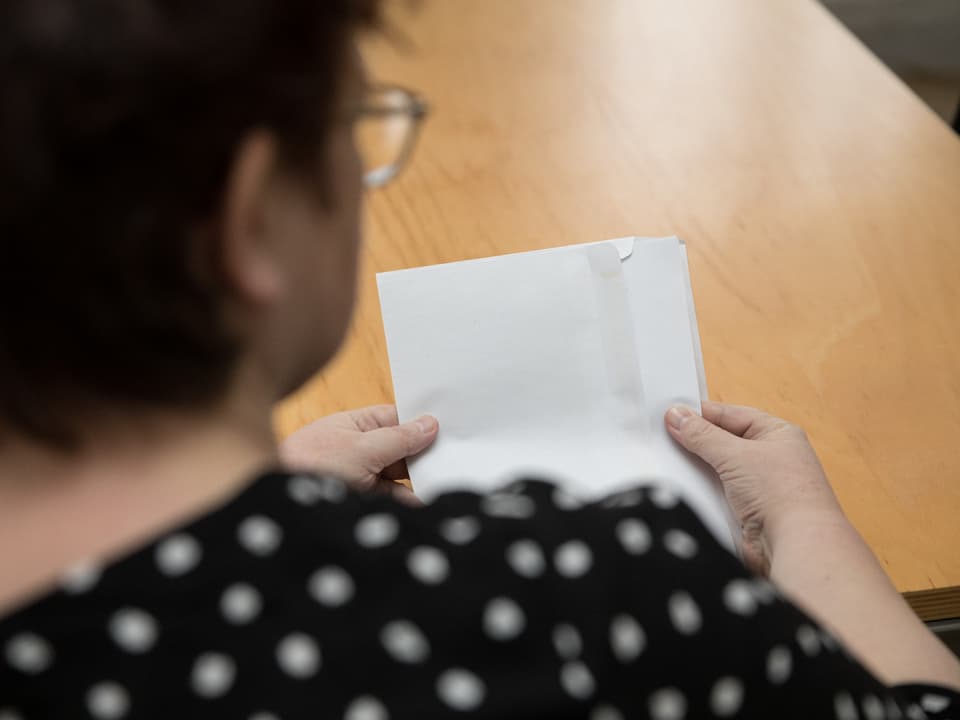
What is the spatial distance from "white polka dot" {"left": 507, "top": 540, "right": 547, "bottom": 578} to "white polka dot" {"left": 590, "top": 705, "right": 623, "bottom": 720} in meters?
0.06

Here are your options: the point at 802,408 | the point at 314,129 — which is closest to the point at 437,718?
the point at 314,129

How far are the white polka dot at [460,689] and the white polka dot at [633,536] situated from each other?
99mm

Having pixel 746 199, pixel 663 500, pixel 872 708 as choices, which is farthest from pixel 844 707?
pixel 746 199

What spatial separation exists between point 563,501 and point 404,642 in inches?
4.5

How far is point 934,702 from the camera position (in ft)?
1.87

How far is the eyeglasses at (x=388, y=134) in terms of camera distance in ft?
1.52

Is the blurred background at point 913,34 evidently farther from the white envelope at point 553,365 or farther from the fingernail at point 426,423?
the fingernail at point 426,423

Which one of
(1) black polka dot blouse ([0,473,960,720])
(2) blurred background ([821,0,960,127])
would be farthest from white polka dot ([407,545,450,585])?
(2) blurred background ([821,0,960,127])

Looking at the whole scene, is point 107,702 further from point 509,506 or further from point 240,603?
point 509,506

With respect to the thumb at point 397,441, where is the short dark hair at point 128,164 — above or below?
above

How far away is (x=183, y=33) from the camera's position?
0.33 metres

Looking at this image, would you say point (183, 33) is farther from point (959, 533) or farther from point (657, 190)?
point (657, 190)

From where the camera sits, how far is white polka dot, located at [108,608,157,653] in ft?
1.18

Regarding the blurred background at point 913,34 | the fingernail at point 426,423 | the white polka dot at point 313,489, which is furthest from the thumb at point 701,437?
the blurred background at point 913,34
